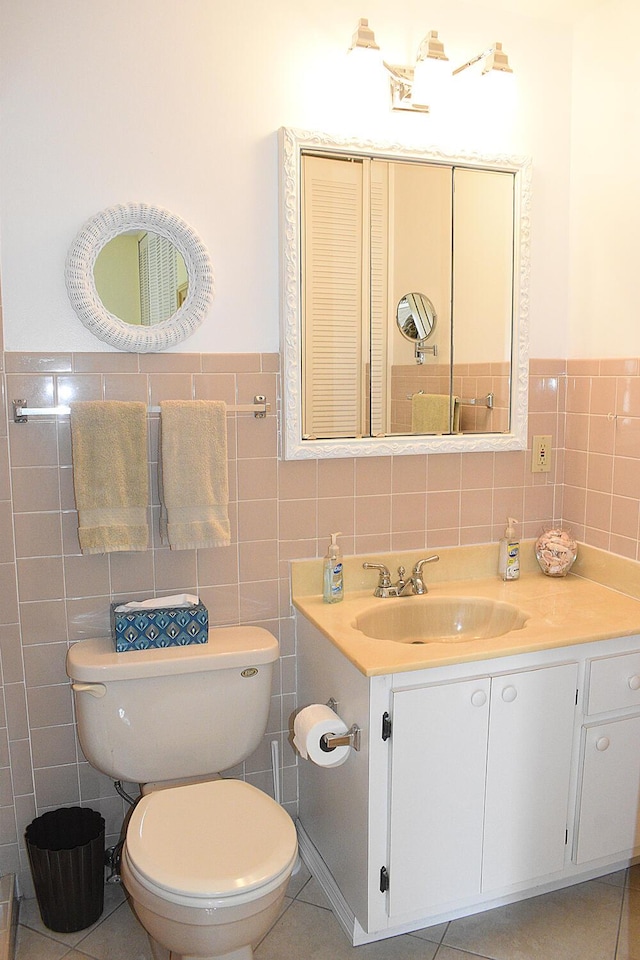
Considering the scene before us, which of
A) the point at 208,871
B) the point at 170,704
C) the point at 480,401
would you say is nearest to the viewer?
the point at 208,871

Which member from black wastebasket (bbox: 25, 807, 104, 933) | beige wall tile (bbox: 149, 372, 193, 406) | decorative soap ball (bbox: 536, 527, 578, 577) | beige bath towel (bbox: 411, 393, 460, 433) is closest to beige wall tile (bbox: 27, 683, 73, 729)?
black wastebasket (bbox: 25, 807, 104, 933)

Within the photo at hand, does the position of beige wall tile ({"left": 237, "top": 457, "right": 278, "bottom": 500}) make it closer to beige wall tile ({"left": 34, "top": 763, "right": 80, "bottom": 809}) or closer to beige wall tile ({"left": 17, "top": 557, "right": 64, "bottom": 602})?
beige wall tile ({"left": 17, "top": 557, "right": 64, "bottom": 602})

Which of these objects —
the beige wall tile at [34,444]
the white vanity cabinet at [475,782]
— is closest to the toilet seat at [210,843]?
the white vanity cabinet at [475,782]

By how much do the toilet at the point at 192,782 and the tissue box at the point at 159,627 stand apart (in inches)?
1.0

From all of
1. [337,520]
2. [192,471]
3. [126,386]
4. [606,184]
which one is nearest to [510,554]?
[337,520]

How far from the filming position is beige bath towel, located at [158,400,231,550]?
196 cm

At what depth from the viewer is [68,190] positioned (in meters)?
1.89

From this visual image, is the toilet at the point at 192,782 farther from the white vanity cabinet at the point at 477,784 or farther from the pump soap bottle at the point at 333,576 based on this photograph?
the white vanity cabinet at the point at 477,784

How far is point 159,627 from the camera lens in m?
1.95

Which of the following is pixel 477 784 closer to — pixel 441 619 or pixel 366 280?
pixel 441 619

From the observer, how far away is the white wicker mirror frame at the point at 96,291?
1.89m

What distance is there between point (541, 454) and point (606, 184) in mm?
830

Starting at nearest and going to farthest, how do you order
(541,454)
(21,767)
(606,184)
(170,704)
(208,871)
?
(208,871) < (170,704) < (21,767) < (606,184) < (541,454)

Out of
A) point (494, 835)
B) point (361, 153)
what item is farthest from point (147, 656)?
point (361, 153)
